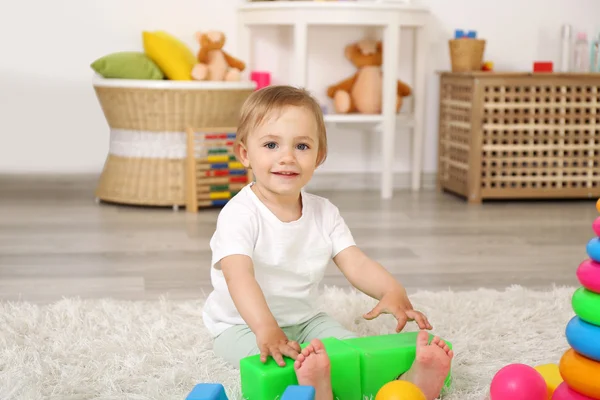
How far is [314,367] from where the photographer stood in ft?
3.12

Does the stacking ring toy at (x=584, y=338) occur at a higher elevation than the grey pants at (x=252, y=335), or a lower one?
higher

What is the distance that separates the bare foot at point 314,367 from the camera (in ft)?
3.11

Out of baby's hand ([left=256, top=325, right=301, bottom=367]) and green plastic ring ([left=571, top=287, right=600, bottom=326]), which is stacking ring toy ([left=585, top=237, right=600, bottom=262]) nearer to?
green plastic ring ([left=571, top=287, right=600, bottom=326])

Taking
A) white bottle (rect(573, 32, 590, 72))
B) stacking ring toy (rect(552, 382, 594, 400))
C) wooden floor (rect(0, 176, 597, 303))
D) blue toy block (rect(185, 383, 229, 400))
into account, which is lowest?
wooden floor (rect(0, 176, 597, 303))

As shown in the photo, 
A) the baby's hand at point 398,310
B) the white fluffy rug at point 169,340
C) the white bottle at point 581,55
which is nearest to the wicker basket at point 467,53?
the white bottle at point 581,55

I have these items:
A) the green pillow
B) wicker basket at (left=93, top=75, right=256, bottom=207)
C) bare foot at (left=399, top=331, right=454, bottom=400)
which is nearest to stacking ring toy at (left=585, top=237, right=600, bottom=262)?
bare foot at (left=399, top=331, right=454, bottom=400)

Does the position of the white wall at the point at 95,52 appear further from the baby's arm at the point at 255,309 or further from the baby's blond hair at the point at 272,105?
the baby's arm at the point at 255,309

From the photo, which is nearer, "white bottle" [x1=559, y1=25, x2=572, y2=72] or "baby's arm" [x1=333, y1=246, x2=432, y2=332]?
"baby's arm" [x1=333, y1=246, x2=432, y2=332]

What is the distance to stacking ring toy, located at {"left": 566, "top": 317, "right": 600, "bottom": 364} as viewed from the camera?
0.83 metres

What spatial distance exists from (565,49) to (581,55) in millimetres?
62

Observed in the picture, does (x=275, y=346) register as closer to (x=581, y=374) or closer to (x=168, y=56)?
(x=581, y=374)

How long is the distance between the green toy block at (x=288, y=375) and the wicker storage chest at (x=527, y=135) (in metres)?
1.74

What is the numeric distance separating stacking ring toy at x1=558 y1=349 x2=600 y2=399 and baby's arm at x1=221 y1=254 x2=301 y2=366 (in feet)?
0.99

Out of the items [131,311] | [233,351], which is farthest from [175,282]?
[233,351]
